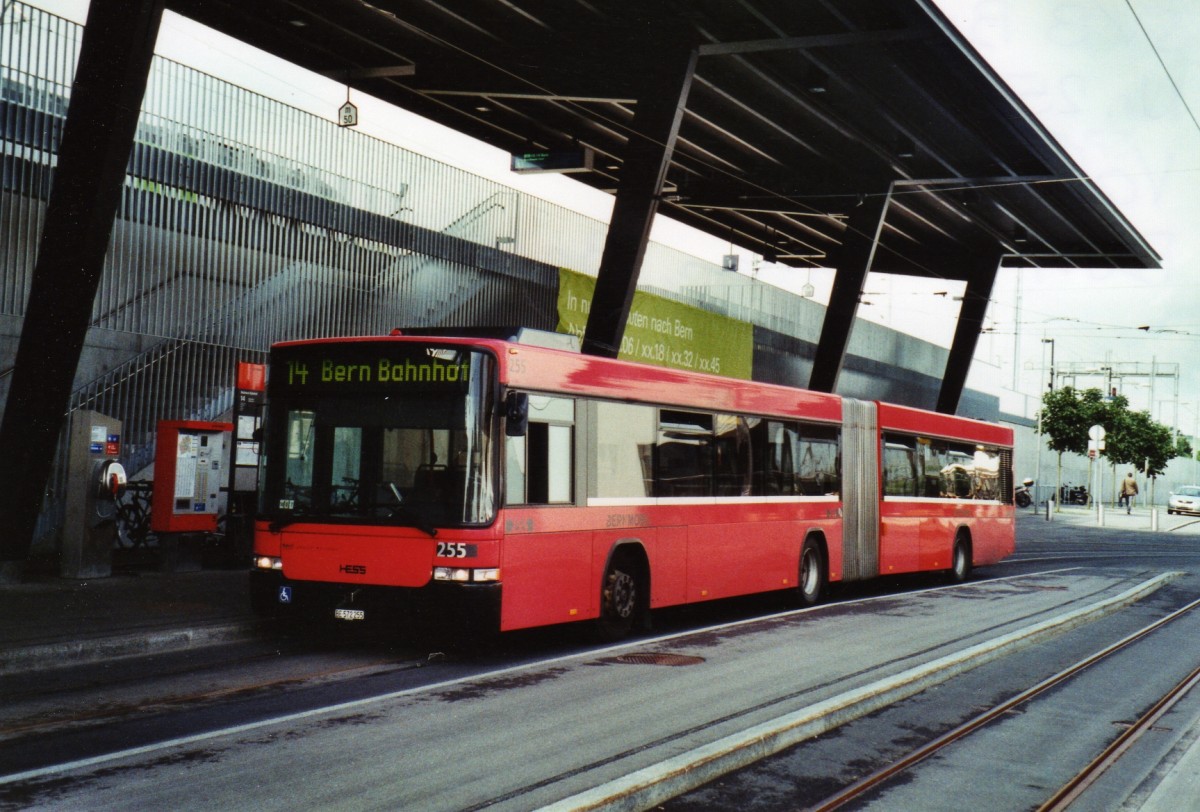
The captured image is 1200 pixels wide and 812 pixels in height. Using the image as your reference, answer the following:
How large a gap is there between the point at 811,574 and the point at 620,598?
5.24 metres

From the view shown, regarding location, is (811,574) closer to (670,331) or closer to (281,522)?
(281,522)

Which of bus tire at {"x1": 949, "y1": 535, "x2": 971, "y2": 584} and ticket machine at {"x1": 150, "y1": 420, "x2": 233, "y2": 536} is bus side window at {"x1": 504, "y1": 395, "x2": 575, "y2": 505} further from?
bus tire at {"x1": 949, "y1": 535, "x2": 971, "y2": 584}

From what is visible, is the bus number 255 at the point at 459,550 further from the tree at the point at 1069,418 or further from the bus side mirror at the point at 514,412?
the tree at the point at 1069,418

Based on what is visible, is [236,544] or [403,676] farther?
[236,544]

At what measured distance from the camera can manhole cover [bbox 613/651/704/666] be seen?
10.9 meters

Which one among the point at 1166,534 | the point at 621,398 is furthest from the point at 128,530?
the point at 1166,534

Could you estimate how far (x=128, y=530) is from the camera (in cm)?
1662

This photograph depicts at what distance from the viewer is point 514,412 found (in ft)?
35.2

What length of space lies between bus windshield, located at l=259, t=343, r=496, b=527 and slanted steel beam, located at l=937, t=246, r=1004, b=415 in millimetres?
27446

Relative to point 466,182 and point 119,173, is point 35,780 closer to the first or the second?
point 119,173

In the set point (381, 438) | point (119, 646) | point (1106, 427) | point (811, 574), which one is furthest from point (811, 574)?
point (1106, 427)

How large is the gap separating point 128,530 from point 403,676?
26.1ft

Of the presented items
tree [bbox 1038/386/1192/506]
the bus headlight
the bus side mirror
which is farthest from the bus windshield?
tree [bbox 1038/386/1192/506]

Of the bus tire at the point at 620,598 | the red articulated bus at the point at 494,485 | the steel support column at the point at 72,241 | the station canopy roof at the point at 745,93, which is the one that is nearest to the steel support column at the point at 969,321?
the station canopy roof at the point at 745,93
